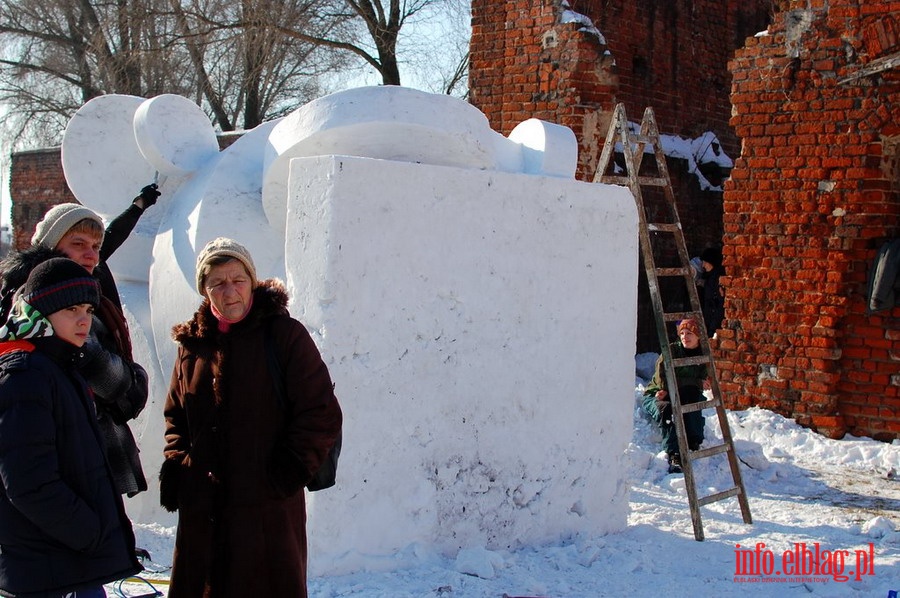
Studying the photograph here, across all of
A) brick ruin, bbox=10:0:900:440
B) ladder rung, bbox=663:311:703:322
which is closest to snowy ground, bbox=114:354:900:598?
ladder rung, bbox=663:311:703:322

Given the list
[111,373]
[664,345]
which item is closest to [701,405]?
[664,345]

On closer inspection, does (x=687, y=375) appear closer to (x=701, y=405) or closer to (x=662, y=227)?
(x=701, y=405)

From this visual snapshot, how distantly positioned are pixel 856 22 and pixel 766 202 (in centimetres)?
143

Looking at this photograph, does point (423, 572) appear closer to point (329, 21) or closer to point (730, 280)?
point (730, 280)

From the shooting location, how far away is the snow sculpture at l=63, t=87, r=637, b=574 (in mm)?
3838

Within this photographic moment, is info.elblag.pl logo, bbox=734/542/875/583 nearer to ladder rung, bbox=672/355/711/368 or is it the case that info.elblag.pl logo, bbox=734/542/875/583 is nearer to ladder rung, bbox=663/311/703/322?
ladder rung, bbox=672/355/711/368

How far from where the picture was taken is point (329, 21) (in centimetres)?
1423

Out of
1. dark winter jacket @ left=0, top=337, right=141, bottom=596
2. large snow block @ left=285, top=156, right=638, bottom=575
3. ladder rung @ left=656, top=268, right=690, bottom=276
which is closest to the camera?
dark winter jacket @ left=0, top=337, right=141, bottom=596

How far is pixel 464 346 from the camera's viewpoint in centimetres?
412

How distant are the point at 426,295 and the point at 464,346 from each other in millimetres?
297

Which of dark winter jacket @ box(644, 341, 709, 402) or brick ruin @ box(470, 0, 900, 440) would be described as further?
brick ruin @ box(470, 0, 900, 440)

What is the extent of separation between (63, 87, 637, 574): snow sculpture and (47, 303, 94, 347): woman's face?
1204 millimetres

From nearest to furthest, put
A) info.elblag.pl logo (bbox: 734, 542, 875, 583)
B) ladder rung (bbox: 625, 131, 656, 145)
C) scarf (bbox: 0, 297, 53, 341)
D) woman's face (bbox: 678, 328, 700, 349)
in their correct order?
scarf (bbox: 0, 297, 53, 341)
info.elblag.pl logo (bbox: 734, 542, 875, 583)
ladder rung (bbox: 625, 131, 656, 145)
woman's face (bbox: 678, 328, 700, 349)

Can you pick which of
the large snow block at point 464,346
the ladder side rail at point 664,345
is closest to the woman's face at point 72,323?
the large snow block at point 464,346
